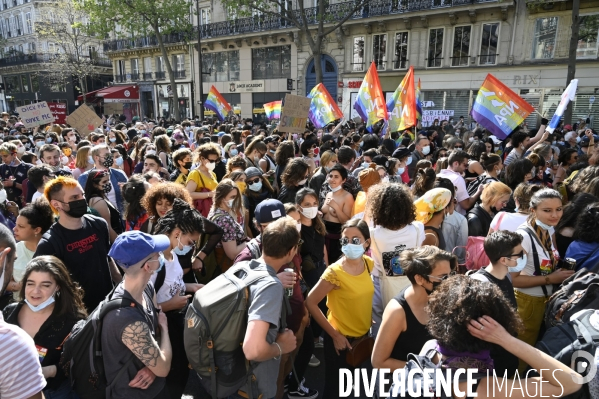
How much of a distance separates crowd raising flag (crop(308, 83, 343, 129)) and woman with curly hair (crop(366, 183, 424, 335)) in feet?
26.6

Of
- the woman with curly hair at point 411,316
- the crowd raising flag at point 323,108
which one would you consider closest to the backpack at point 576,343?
the woman with curly hair at point 411,316

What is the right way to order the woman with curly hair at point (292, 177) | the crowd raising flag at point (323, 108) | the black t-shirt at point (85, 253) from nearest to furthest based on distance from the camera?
the black t-shirt at point (85, 253) < the woman with curly hair at point (292, 177) < the crowd raising flag at point (323, 108)

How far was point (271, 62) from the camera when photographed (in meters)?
28.7

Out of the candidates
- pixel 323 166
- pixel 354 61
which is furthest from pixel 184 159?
pixel 354 61

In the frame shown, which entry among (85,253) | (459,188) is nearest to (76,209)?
(85,253)

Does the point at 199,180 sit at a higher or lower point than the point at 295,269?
higher

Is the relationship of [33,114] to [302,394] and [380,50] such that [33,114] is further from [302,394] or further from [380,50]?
[380,50]

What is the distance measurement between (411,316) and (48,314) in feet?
7.09

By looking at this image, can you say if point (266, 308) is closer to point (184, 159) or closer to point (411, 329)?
point (411, 329)

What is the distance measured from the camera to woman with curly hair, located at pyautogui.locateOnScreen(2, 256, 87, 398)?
2.32 meters

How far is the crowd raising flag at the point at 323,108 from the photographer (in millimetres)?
11164

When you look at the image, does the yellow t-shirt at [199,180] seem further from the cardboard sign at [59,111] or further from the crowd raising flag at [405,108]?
the cardboard sign at [59,111]

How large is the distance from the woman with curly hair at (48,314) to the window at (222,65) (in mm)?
30395

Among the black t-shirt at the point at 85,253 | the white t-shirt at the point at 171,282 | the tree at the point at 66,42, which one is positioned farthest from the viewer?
the tree at the point at 66,42
